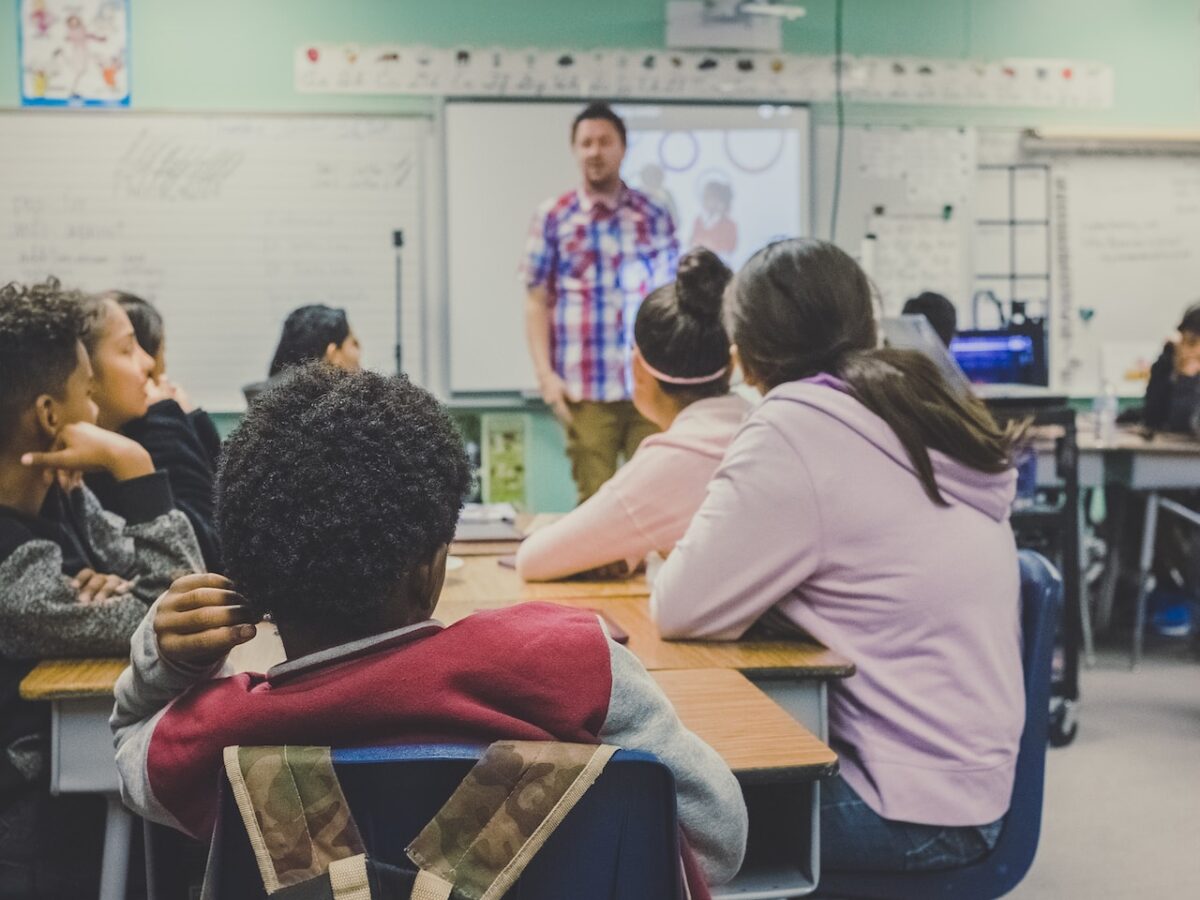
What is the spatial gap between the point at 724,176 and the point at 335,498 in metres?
4.74

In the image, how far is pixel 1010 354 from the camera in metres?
4.12

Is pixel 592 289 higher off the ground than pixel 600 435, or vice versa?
pixel 592 289

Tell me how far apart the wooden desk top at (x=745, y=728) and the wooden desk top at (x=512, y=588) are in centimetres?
52

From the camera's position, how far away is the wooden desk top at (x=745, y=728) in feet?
4.16

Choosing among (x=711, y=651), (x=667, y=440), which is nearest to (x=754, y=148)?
(x=667, y=440)

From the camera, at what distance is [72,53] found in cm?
506

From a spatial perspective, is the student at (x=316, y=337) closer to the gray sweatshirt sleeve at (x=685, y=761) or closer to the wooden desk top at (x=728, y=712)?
the wooden desk top at (x=728, y=712)

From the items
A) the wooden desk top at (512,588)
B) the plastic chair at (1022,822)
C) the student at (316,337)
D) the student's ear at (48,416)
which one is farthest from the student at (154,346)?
the plastic chair at (1022,822)

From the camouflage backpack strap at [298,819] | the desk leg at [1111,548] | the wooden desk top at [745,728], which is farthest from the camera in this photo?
the desk leg at [1111,548]

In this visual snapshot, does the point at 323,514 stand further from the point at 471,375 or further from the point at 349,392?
the point at 471,375

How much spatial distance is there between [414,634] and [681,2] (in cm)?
497

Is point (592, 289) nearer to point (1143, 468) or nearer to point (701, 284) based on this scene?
point (1143, 468)

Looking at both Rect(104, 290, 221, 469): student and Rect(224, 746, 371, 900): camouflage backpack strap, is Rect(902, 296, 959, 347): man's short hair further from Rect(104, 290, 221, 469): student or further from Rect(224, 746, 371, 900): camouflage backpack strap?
Rect(224, 746, 371, 900): camouflage backpack strap

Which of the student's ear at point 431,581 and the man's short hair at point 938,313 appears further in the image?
the man's short hair at point 938,313
